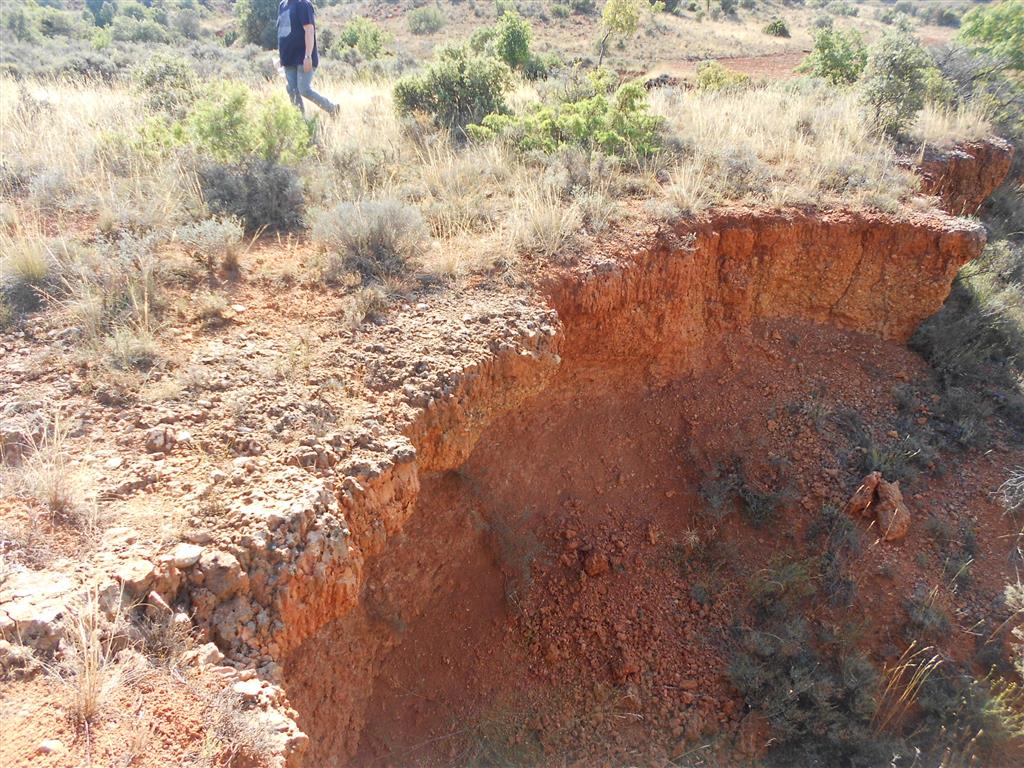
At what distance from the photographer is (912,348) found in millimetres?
6707

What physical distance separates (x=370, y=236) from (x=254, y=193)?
1.43 meters

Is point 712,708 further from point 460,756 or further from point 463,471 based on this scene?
point 463,471

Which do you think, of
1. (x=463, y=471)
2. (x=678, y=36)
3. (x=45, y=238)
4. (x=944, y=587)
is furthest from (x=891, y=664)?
(x=678, y=36)

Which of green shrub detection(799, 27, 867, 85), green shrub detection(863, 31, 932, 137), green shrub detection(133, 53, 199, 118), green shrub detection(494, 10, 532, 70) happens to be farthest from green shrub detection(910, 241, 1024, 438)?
green shrub detection(494, 10, 532, 70)

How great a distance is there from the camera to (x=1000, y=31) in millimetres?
11406

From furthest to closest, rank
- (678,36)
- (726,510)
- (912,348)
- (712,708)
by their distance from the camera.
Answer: (678,36)
(912,348)
(726,510)
(712,708)

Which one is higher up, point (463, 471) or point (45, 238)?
point (45, 238)

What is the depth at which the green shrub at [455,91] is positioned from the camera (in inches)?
298

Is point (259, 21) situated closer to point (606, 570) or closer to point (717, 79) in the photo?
point (717, 79)

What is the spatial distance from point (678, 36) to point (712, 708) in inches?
890

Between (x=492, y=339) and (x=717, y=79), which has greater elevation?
(x=717, y=79)

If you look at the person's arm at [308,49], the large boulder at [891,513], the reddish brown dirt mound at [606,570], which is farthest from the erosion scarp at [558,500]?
the person's arm at [308,49]

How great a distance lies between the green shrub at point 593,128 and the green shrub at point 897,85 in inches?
134

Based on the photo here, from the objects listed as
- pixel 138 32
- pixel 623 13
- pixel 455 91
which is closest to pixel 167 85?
pixel 455 91
